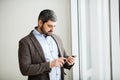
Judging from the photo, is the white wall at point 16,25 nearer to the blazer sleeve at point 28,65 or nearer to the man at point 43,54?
the man at point 43,54

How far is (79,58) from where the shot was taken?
268 cm

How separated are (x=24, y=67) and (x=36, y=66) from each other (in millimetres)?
88

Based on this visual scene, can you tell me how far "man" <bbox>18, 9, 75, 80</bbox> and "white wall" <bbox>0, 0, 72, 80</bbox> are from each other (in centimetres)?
99

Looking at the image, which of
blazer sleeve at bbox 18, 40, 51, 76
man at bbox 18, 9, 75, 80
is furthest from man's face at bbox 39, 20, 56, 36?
blazer sleeve at bbox 18, 40, 51, 76

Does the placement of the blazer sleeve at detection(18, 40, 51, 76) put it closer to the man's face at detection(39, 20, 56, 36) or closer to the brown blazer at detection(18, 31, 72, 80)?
the brown blazer at detection(18, 31, 72, 80)

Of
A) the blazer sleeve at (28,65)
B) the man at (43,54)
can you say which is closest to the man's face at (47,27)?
the man at (43,54)

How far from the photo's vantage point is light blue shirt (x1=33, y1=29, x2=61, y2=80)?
1.76m

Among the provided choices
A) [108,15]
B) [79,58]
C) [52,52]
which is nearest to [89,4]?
[108,15]

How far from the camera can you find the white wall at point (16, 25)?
9.20 feet

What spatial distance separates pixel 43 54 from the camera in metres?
1.72

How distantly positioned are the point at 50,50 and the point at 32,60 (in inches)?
6.5

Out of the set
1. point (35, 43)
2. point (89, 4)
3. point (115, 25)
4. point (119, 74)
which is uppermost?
point (89, 4)

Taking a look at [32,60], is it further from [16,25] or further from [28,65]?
[16,25]

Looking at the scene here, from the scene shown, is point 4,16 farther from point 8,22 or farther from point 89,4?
point 89,4
